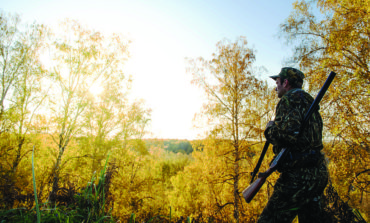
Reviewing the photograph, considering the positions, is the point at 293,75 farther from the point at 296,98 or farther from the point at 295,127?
the point at 295,127

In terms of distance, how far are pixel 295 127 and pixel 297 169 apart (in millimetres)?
452

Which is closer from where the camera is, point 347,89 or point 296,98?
point 296,98

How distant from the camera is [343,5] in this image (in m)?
5.56

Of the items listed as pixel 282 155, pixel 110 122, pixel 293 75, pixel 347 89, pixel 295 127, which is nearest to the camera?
pixel 295 127

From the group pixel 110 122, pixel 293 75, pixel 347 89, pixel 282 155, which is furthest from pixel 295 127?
pixel 110 122

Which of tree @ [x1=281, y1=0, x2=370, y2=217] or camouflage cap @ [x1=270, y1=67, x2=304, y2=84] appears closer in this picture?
camouflage cap @ [x1=270, y1=67, x2=304, y2=84]

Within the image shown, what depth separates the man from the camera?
73.1 inches

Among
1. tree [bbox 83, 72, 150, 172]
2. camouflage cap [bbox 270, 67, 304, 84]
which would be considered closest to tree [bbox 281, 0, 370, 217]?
camouflage cap [bbox 270, 67, 304, 84]

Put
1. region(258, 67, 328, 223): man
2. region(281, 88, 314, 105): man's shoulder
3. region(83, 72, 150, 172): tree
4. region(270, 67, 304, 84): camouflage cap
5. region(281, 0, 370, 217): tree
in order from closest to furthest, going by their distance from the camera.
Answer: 1. region(258, 67, 328, 223): man
2. region(281, 88, 314, 105): man's shoulder
3. region(270, 67, 304, 84): camouflage cap
4. region(281, 0, 370, 217): tree
5. region(83, 72, 150, 172): tree

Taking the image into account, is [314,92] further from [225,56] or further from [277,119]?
[277,119]

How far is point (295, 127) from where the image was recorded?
1.91m

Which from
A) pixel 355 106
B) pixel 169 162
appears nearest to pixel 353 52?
pixel 355 106

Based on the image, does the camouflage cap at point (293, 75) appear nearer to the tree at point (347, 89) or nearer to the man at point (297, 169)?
the man at point (297, 169)

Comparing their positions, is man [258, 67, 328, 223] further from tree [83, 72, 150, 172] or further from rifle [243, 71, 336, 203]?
tree [83, 72, 150, 172]
